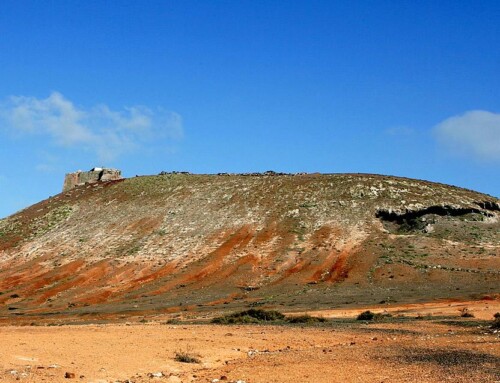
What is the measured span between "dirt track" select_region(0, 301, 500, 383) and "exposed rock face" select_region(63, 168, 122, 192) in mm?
87464

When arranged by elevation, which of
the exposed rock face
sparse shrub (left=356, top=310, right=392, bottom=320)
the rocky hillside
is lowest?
sparse shrub (left=356, top=310, right=392, bottom=320)

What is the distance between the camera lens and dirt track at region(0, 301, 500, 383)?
15.1 metres

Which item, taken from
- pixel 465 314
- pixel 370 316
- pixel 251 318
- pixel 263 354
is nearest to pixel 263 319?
pixel 251 318

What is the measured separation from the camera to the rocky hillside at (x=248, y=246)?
52719 mm

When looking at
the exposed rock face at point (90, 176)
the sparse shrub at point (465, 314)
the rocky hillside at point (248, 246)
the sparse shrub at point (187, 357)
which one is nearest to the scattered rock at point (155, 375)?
the sparse shrub at point (187, 357)

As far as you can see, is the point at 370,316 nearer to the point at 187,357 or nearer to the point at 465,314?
the point at 465,314

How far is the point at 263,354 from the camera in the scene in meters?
19.3

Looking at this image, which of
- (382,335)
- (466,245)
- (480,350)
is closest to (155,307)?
(382,335)

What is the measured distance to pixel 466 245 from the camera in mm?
65688

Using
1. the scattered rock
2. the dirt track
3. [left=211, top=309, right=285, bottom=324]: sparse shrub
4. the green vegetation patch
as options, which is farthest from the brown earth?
the green vegetation patch

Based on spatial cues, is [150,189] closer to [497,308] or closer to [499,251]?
[499,251]

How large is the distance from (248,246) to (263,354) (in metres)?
49.6

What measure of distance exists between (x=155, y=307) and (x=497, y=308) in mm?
25679

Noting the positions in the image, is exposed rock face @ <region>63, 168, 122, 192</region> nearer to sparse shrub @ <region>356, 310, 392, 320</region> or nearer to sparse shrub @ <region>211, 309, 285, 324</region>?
sparse shrub @ <region>211, 309, 285, 324</region>
